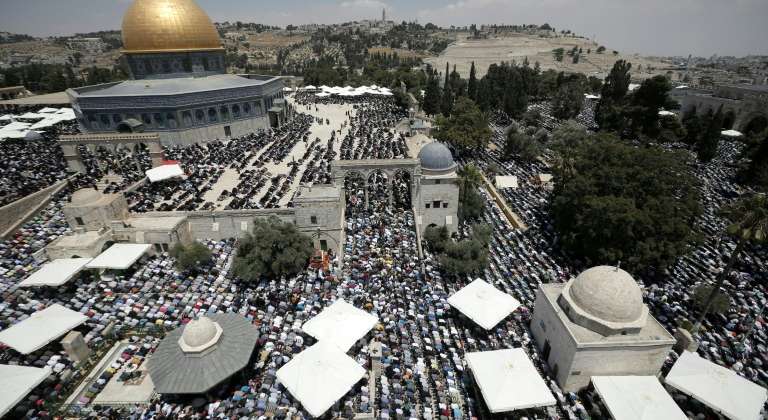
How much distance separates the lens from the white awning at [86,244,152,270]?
2383 cm

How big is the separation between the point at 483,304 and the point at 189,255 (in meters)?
19.2

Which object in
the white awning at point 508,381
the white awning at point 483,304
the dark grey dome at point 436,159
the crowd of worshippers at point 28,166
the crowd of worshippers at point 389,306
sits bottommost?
the crowd of worshippers at point 389,306

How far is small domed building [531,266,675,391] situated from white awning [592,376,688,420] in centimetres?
60

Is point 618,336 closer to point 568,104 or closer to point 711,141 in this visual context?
point 711,141

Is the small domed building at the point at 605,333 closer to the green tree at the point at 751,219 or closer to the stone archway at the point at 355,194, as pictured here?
the green tree at the point at 751,219

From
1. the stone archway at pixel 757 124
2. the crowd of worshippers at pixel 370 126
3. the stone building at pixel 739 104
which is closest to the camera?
the crowd of worshippers at pixel 370 126

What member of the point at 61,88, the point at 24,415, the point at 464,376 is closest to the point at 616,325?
the point at 464,376

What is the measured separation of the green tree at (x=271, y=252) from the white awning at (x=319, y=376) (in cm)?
765

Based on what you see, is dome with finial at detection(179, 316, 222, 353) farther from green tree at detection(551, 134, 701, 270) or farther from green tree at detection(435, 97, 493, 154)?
green tree at detection(435, 97, 493, 154)

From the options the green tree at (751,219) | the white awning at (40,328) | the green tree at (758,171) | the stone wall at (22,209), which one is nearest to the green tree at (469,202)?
the green tree at (751,219)

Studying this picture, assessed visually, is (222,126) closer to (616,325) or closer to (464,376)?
(464,376)

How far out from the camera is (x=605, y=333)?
16484 mm

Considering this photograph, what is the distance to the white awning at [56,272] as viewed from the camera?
21.9 m

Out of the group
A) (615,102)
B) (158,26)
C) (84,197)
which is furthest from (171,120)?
(615,102)
